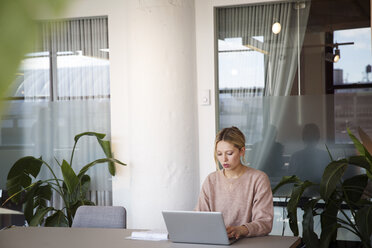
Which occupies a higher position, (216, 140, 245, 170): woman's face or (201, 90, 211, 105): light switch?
(201, 90, 211, 105): light switch

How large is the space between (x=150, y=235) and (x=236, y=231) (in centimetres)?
50

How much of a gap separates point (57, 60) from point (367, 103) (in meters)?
3.04

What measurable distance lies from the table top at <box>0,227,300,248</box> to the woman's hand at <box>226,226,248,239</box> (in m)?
0.04

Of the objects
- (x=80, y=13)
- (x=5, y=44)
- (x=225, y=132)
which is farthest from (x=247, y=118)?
(x=5, y=44)

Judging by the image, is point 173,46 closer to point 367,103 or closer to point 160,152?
point 160,152

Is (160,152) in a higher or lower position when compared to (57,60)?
lower

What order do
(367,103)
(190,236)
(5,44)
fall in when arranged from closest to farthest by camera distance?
(5,44), (190,236), (367,103)

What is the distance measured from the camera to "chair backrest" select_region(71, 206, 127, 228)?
3.74m

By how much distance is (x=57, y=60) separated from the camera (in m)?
5.72

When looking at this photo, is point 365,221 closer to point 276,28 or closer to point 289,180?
point 289,180

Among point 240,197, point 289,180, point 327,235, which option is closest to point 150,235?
point 240,197

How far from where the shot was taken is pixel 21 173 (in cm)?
528

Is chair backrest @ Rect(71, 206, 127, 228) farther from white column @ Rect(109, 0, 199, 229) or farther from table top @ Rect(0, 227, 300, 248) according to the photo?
white column @ Rect(109, 0, 199, 229)

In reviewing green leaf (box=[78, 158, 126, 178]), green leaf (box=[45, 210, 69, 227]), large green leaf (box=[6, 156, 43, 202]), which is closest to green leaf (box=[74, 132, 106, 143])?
green leaf (box=[78, 158, 126, 178])
